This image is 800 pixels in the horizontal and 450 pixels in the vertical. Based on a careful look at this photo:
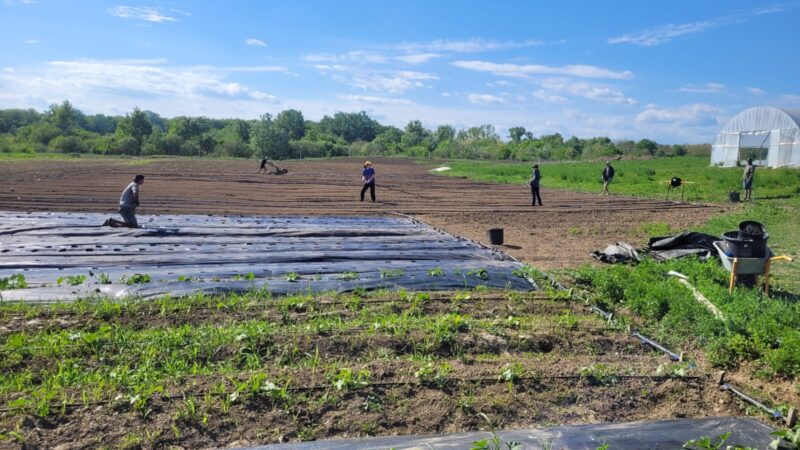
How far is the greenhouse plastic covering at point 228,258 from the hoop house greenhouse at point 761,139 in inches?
1288

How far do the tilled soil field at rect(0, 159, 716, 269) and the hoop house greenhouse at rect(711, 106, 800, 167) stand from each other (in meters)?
19.0

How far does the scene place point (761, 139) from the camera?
37.2 meters

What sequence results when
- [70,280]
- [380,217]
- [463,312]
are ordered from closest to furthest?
[463,312], [70,280], [380,217]

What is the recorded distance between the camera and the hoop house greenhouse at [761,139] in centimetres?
3478

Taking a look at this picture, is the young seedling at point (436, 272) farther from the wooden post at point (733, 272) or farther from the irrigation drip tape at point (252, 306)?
the wooden post at point (733, 272)

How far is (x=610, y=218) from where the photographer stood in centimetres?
1731

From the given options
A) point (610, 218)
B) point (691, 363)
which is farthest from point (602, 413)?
point (610, 218)

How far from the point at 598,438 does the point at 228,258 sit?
7233 millimetres

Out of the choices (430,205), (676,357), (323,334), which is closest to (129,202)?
(323,334)

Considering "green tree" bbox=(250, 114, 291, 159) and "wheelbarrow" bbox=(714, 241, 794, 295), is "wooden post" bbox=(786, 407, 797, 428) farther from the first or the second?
"green tree" bbox=(250, 114, 291, 159)

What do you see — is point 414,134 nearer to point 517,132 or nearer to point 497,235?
point 517,132

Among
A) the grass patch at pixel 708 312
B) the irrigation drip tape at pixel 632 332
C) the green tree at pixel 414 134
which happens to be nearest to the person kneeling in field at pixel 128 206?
the irrigation drip tape at pixel 632 332

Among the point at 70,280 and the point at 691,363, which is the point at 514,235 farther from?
the point at 70,280

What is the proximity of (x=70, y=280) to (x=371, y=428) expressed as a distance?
581cm
